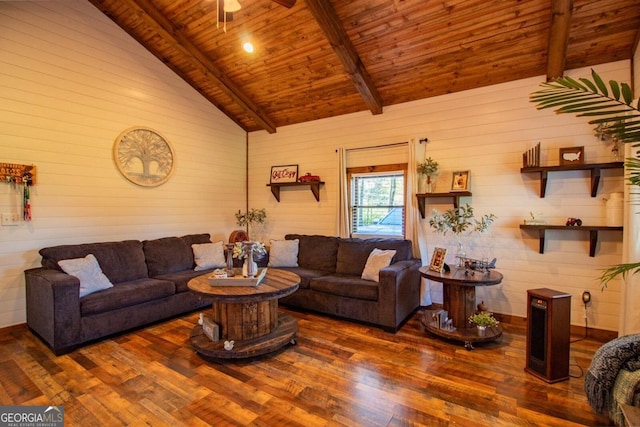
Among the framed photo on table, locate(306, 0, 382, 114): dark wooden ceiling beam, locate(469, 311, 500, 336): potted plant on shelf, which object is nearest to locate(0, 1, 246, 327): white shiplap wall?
locate(306, 0, 382, 114): dark wooden ceiling beam

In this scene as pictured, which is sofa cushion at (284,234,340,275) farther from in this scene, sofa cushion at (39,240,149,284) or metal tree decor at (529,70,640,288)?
metal tree decor at (529,70,640,288)

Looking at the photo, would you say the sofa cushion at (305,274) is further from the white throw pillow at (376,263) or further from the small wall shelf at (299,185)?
the small wall shelf at (299,185)

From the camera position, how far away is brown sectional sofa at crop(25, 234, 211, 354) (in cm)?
291

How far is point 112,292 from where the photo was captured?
3.28m

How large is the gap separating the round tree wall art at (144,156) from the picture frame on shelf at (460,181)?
402 centimetres

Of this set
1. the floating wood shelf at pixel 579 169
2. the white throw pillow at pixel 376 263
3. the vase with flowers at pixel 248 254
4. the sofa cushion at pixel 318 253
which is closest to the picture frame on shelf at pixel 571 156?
the floating wood shelf at pixel 579 169

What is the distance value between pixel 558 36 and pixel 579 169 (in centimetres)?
131

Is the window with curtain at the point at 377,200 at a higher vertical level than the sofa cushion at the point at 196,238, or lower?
higher

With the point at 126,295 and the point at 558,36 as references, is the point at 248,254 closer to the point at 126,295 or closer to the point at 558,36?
the point at 126,295

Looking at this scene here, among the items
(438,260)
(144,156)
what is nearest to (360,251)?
(438,260)

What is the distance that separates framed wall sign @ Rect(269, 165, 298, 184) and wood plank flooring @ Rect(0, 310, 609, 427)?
2.88 metres

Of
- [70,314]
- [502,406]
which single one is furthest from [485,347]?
[70,314]

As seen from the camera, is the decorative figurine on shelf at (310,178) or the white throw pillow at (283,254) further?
the decorative figurine on shelf at (310,178)

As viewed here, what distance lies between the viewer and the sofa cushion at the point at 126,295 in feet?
10.1
